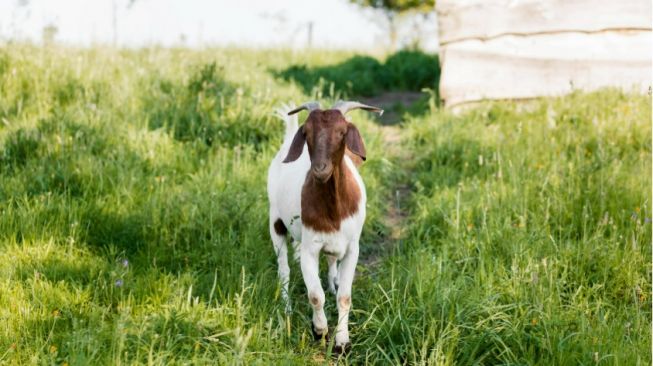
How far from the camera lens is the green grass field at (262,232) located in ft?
11.3

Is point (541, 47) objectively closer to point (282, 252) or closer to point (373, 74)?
point (373, 74)

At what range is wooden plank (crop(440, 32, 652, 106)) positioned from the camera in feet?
28.1

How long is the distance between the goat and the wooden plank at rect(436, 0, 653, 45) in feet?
17.2

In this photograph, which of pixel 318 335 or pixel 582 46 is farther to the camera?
pixel 582 46

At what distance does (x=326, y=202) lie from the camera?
375cm

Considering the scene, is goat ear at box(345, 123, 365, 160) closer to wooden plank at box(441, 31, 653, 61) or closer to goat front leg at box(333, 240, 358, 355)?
goat front leg at box(333, 240, 358, 355)

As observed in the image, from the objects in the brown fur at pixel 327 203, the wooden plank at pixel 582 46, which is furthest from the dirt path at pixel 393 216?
the wooden plank at pixel 582 46

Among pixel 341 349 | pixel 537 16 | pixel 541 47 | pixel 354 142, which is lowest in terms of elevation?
pixel 341 349

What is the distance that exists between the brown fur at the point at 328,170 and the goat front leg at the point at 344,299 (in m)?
0.25

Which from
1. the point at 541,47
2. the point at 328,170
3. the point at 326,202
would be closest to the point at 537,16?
the point at 541,47

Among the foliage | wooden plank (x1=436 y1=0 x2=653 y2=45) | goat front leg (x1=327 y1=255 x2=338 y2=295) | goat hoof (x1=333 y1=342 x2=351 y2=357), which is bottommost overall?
goat hoof (x1=333 y1=342 x2=351 y2=357)

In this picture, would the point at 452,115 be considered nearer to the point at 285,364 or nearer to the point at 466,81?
the point at 466,81

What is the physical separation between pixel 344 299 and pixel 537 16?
622cm

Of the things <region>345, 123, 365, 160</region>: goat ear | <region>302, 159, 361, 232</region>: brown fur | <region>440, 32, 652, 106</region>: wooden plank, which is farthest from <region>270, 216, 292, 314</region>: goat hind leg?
<region>440, 32, 652, 106</region>: wooden plank
